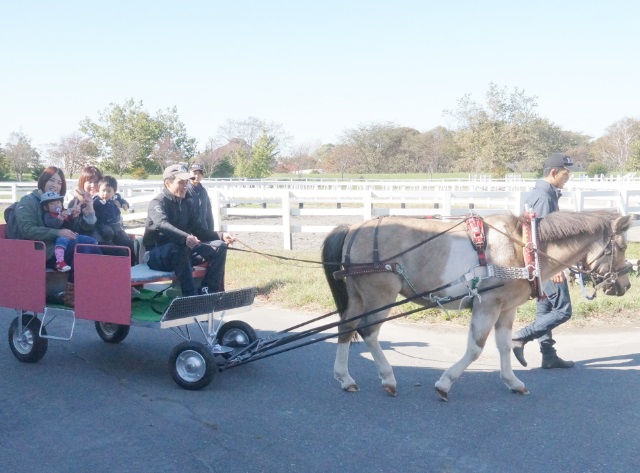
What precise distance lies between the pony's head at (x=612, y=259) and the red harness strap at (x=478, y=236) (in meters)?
1.04

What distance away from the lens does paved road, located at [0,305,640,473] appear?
15.0 ft

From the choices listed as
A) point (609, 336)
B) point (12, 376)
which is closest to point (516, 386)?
point (609, 336)

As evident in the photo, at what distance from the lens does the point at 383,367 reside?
5.99 metres

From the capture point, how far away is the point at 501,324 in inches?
243

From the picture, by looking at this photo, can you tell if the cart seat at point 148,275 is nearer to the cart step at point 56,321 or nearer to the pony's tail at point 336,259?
the cart step at point 56,321

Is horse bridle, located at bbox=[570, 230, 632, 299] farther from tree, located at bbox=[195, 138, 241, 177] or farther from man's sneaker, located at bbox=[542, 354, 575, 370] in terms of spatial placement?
tree, located at bbox=[195, 138, 241, 177]

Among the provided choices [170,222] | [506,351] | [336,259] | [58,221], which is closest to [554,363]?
[506,351]

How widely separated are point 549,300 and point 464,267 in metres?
1.27

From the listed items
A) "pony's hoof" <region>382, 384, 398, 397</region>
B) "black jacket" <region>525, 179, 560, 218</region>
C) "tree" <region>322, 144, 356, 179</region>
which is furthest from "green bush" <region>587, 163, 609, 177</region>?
"pony's hoof" <region>382, 384, 398, 397</region>

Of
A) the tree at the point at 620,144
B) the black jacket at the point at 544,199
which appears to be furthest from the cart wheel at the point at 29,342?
the tree at the point at 620,144

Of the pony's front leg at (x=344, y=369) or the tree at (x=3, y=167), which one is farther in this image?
the tree at (x=3, y=167)

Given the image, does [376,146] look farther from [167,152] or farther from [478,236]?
[478,236]

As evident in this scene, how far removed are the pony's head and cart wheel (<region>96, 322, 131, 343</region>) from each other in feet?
15.6

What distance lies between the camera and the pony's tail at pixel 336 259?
6.37 m
